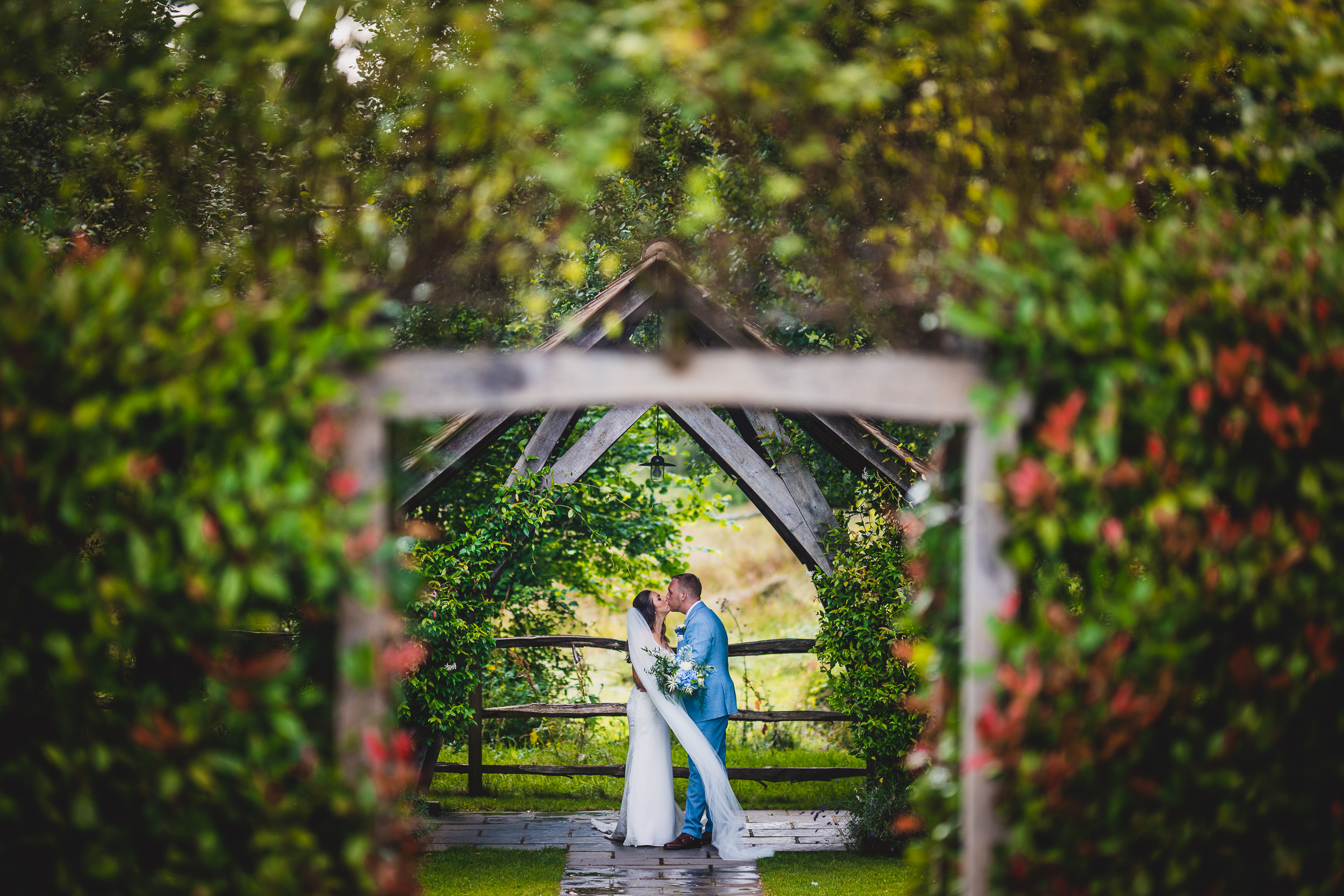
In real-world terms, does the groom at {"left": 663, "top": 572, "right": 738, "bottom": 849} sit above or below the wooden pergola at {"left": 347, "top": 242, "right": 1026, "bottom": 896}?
below

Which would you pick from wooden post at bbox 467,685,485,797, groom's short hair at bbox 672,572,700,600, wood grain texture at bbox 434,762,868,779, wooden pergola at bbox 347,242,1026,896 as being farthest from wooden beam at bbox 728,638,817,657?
wooden pergola at bbox 347,242,1026,896

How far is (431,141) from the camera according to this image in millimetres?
5758

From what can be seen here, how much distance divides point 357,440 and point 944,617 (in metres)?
1.93

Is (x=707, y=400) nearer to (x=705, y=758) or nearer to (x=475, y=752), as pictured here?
(x=705, y=758)

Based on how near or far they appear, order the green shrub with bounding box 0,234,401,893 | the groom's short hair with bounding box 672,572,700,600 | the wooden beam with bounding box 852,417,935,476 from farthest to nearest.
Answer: the groom's short hair with bounding box 672,572,700,600, the wooden beam with bounding box 852,417,935,476, the green shrub with bounding box 0,234,401,893

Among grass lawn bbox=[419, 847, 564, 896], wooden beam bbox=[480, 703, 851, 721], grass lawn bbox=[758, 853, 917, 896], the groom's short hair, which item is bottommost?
grass lawn bbox=[758, 853, 917, 896]

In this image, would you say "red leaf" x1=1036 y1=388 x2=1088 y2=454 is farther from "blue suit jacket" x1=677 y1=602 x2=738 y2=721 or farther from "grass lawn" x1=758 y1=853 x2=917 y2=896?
"blue suit jacket" x1=677 y1=602 x2=738 y2=721

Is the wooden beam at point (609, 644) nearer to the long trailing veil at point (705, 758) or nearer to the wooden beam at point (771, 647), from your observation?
the wooden beam at point (771, 647)

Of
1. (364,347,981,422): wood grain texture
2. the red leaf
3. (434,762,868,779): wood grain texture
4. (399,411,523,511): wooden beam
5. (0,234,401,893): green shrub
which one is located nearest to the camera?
(0,234,401,893): green shrub

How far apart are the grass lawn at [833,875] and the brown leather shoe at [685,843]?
65 centimetres

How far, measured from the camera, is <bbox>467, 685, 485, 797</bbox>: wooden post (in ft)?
29.8

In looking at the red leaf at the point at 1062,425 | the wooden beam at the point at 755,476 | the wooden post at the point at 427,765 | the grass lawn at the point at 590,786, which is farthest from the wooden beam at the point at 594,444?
the red leaf at the point at 1062,425

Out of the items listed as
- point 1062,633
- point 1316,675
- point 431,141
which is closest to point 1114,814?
point 1062,633

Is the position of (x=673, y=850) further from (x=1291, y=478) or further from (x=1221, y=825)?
(x=1291, y=478)
